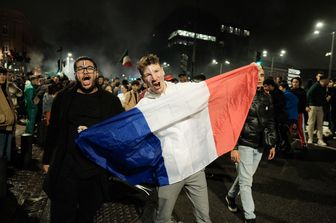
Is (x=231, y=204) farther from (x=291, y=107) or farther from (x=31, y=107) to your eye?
(x=31, y=107)

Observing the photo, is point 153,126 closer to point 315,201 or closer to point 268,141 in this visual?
point 268,141

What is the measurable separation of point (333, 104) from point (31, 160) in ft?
35.8

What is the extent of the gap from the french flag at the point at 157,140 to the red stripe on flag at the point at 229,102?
16cm

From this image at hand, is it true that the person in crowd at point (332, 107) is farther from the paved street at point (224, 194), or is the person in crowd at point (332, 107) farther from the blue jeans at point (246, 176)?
the blue jeans at point (246, 176)

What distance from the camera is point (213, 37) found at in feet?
329

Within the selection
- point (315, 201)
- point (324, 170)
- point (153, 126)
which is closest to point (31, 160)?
point (153, 126)

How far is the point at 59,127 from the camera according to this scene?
126 inches

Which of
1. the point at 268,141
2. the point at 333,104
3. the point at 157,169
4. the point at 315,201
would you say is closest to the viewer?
the point at 157,169

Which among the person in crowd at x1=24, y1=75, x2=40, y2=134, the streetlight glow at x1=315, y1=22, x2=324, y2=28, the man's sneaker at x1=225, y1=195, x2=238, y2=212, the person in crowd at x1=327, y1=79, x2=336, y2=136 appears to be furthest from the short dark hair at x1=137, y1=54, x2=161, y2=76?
the streetlight glow at x1=315, y1=22, x2=324, y2=28

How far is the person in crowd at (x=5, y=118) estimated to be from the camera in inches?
210

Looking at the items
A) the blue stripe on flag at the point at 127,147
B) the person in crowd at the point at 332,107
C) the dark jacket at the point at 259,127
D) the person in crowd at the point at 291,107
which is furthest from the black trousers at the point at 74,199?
the person in crowd at the point at 332,107

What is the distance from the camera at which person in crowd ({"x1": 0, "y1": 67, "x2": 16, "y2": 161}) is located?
210 inches

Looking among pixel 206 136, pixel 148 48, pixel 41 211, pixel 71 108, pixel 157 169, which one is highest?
pixel 148 48

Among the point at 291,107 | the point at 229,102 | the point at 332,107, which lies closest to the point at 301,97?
the point at 291,107
